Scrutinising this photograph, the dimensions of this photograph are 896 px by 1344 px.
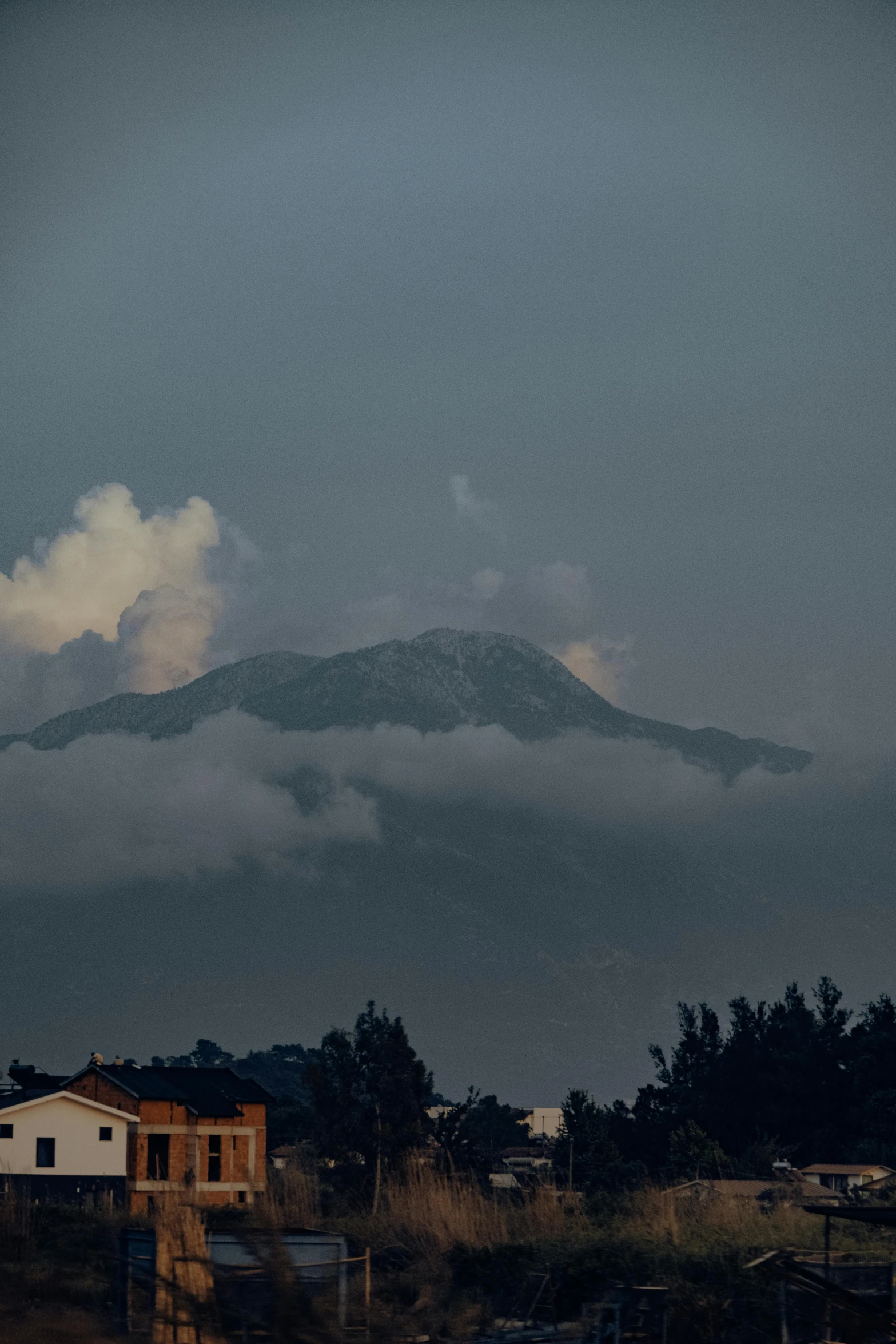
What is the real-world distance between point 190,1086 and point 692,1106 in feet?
68.9

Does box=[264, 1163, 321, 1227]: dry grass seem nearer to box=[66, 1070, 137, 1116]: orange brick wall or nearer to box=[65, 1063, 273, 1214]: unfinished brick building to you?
box=[65, 1063, 273, 1214]: unfinished brick building

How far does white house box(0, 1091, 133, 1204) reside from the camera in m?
56.4

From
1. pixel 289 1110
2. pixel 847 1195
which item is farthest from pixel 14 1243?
pixel 289 1110

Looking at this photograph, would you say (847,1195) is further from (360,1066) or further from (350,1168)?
(360,1066)

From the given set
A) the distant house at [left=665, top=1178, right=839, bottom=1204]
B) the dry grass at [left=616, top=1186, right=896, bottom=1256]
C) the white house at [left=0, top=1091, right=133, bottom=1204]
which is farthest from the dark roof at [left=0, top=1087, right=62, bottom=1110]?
the dry grass at [left=616, top=1186, right=896, bottom=1256]

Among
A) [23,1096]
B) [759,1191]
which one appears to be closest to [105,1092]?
[23,1096]

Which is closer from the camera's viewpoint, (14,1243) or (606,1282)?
(14,1243)

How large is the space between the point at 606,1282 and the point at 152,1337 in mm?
17129

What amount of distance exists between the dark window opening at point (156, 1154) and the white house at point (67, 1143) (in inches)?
36.5

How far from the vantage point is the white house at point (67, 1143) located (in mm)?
56438

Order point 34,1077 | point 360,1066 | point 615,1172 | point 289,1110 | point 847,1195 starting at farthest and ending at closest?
point 289,1110, point 34,1077, point 360,1066, point 615,1172, point 847,1195

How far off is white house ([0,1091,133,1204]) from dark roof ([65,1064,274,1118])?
194 centimetres

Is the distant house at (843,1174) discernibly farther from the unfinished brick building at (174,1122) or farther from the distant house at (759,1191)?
the unfinished brick building at (174,1122)

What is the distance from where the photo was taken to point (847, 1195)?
34.9 m
